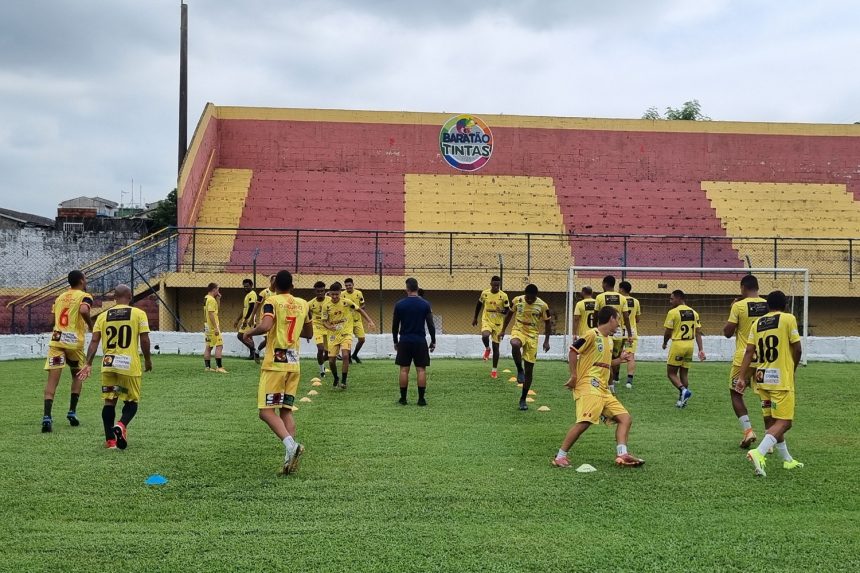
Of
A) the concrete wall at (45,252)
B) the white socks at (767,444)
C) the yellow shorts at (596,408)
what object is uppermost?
the concrete wall at (45,252)

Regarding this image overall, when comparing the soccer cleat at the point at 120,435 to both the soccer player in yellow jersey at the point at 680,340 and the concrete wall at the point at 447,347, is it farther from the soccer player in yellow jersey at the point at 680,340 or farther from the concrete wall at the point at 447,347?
the concrete wall at the point at 447,347

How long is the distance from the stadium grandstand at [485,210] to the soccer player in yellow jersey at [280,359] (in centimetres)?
1391

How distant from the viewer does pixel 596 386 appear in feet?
26.8

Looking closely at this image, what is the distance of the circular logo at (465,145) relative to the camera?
30406 millimetres

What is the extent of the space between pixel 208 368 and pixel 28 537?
10.8 m

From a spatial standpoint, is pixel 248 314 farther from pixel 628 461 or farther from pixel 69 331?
pixel 628 461

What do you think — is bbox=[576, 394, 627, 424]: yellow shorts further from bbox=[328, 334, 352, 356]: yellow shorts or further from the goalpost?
the goalpost

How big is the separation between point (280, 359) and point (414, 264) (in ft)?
53.6

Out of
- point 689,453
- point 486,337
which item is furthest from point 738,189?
point 689,453

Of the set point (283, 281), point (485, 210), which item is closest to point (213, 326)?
point (283, 281)

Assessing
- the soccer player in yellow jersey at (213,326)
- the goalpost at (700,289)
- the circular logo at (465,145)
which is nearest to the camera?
the soccer player in yellow jersey at (213,326)

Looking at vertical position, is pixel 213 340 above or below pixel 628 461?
above

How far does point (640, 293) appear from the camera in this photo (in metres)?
24.0

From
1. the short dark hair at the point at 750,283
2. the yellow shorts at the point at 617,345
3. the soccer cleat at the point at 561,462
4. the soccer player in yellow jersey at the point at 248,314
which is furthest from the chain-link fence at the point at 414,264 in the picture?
the soccer cleat at the point at 561,462
